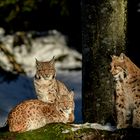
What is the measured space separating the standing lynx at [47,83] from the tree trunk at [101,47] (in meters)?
0.44

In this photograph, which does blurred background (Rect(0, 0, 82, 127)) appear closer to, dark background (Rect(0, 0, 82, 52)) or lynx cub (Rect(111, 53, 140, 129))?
dark background (Rect(0, 0, 82, 52))

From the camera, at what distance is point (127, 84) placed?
25.6ft

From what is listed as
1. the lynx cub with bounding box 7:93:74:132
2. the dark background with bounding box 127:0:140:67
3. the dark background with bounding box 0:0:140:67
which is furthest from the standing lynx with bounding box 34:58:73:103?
the dark background with bounding box 0:0:140:67

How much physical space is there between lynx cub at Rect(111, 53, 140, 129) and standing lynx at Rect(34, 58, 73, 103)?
6.52 ft

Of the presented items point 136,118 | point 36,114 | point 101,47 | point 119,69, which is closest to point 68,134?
point 36,114

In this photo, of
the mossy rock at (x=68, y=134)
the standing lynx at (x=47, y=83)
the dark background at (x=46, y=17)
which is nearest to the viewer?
the mossy rock at (x=68, y=134)

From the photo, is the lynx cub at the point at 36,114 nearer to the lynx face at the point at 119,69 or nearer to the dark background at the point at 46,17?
the lynx face at the point at 119,69

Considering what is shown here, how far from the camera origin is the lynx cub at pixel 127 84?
7801mm

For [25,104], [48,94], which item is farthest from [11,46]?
[25,104]

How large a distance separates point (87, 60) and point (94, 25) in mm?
511

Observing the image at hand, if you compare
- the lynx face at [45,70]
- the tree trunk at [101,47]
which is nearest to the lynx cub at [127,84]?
the tree trunk at [101,47]

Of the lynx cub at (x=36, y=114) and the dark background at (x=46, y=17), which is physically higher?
the dark background at (x=46, y=17)

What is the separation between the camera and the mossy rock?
754 cm

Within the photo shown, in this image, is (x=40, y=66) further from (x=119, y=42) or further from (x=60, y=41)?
(x=60, y=41)
